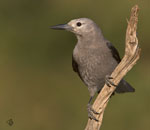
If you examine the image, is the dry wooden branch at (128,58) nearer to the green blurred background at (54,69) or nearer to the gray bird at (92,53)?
the gray bird at (92,53)

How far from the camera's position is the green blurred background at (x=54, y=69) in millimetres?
10344

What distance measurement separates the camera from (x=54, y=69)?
1236 cm

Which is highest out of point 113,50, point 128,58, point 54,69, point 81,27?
point 81,27

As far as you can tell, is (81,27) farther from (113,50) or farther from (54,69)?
(54,69)

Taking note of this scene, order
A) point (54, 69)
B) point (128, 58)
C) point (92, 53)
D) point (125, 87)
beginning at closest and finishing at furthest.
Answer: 1. point (128, 58)
2. point (92, 53)
3. point (125, 87)
4. point (54, 69)

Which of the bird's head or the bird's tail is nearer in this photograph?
the bird's head

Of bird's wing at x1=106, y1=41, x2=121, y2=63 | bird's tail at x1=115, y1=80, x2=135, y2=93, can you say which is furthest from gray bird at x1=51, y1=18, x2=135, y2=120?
bird's tail at x1=115, y1=80, x2=135, y2=93

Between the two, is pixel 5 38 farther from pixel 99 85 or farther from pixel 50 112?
pixel 99 85

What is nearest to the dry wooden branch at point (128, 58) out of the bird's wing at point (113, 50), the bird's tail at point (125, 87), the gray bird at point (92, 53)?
the gray bird at point (92, 53)

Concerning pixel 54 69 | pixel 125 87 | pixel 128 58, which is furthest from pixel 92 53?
pixel 54 69

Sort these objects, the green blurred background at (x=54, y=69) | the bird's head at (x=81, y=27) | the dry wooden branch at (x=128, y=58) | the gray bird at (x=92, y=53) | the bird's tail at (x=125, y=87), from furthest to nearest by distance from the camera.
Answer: the green blurred background at (x=54, y=69) → the bird's tail at (x=125, y=87) → the bird's head at (x=81, y=27) → the gray bird at (x=92, y=53) → the dry wooden branch at (x=128, y=58)

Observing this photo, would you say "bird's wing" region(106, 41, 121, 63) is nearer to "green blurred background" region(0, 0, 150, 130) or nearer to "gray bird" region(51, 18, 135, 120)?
"gray bird" region(51, 18, 135, 120)

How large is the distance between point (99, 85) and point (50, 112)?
9.78ft

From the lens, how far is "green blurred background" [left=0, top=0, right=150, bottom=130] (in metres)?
10.3
